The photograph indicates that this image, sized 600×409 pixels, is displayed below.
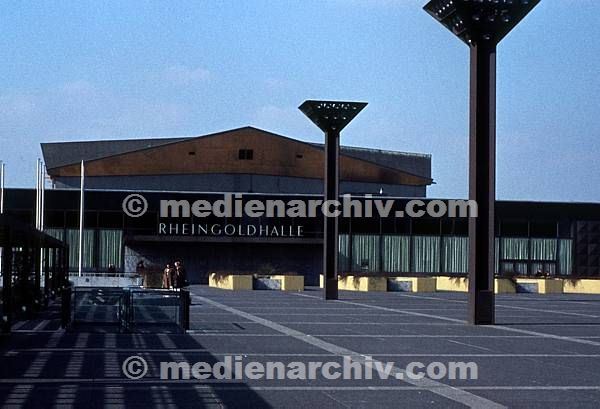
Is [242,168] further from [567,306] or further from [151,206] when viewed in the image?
[567,306]

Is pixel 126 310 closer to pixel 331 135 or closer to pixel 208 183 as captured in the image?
pixel 331 135

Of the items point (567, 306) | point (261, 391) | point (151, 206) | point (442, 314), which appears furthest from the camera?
point (151, 206)

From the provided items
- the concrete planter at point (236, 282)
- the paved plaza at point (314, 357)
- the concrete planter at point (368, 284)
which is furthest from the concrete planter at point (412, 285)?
the paved plaza at point (314, 357)

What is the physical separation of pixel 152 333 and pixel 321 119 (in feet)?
79.1

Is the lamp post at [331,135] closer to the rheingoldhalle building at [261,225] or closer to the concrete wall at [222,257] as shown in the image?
the rheingoldhalle building at [261,225]

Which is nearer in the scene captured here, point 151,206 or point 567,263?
point 151,206

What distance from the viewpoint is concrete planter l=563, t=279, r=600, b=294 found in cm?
5741

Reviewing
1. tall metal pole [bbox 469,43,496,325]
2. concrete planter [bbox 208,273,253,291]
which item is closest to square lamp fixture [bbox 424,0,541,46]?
tall metal pole [bbox 469,43,496,325]

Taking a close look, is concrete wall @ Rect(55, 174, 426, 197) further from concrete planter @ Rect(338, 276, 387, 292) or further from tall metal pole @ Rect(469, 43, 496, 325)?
tall metal pole @ Rect(469, 43, 496, 325)

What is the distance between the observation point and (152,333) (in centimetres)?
2208

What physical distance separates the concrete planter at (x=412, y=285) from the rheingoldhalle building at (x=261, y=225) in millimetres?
14297

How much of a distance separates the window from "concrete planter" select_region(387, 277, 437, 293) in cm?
2481

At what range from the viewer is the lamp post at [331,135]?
44.2 metres

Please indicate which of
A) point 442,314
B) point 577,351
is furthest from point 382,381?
point 442,314
